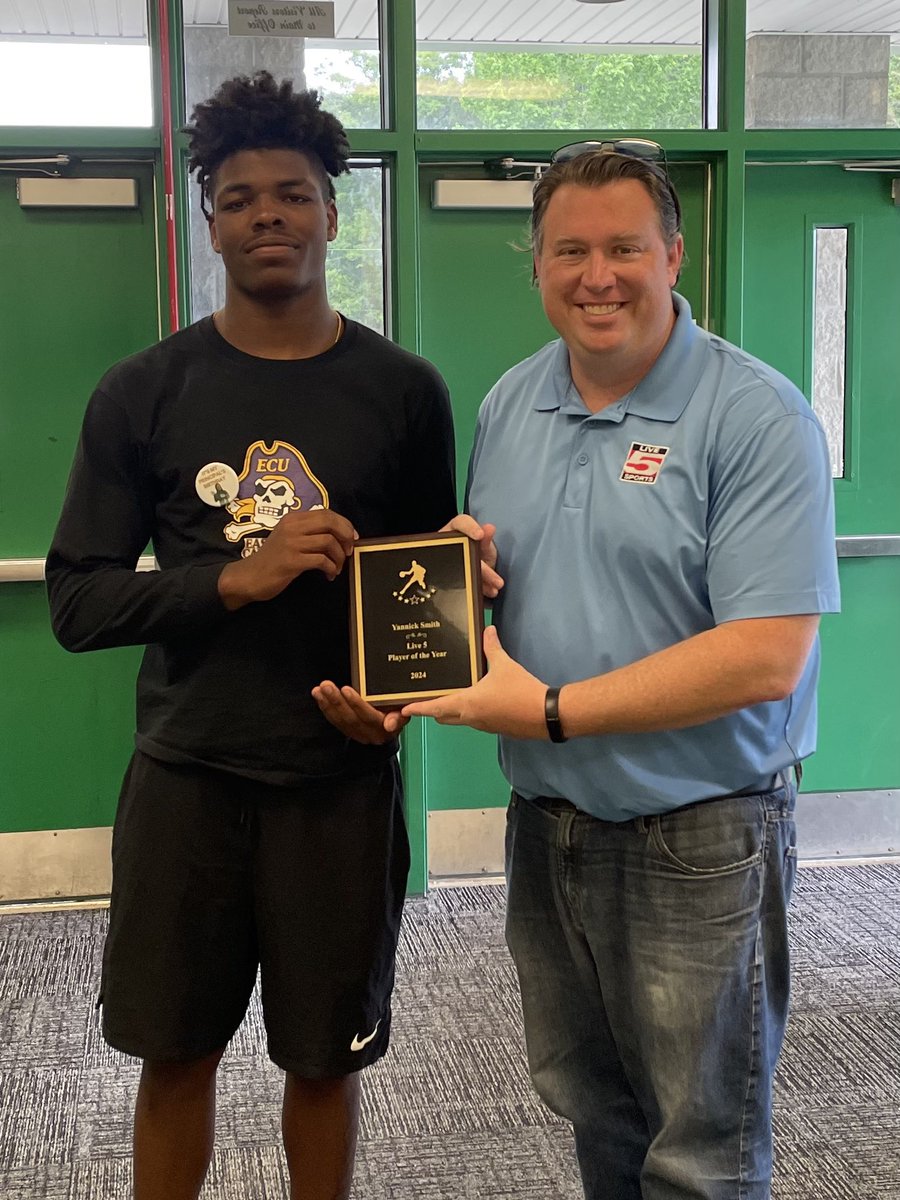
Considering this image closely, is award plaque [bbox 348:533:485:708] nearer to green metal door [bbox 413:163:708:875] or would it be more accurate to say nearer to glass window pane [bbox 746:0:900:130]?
green metal door [bbox 413:163:708:875]

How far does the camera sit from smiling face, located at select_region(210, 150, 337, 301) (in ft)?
5.07

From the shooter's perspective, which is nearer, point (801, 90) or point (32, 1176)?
point (32, 1176)

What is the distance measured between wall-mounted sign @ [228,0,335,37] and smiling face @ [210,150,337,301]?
194 cm

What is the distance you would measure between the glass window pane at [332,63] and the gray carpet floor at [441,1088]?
2366mm

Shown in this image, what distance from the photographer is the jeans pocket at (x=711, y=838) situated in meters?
1.38

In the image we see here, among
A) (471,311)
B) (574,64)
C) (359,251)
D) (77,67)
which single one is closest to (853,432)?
(471,311)

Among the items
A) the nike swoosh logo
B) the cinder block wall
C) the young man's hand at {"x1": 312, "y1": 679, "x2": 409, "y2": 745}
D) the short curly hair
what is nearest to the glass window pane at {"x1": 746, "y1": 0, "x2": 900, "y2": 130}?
the cinder block wall

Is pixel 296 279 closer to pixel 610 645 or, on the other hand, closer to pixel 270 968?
pixel 610 645

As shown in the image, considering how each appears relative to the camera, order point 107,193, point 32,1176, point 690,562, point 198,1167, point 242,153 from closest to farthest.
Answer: point 690,562
point 242,153
point 198,1167
point 32,1176
point 107,193

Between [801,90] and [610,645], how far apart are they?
281cm

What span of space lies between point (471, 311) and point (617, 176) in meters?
2.15

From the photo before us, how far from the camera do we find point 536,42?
346cm

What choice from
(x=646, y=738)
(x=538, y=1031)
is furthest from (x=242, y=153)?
(x=538, y=1031)

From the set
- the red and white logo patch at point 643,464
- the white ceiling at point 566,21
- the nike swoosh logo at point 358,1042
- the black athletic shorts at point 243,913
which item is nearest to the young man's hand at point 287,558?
the black athletic shorts at point 243,913
